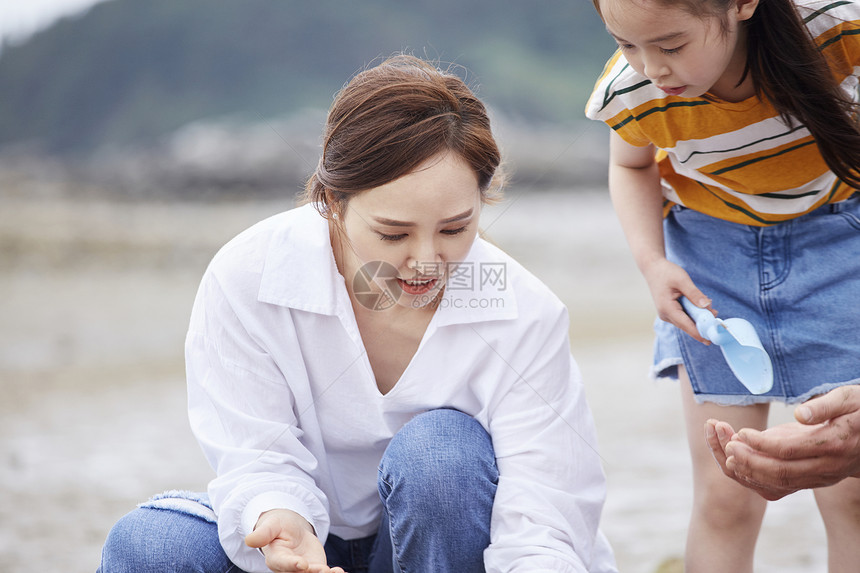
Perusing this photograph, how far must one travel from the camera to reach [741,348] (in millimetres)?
1660

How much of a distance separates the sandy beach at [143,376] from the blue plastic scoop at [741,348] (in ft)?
2.86

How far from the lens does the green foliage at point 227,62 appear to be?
59.0 feet

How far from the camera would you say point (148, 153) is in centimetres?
1258

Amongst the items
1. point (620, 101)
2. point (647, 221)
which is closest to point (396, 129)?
point (620, 101)

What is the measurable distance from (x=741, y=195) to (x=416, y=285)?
2.18ft

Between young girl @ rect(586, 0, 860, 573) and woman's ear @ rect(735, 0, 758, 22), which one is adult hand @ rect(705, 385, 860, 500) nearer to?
young girl @ rect(586, 0, 860, 573)

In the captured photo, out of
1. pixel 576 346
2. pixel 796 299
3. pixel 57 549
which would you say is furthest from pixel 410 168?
pixel 576 346

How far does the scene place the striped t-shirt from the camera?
64.9 inches

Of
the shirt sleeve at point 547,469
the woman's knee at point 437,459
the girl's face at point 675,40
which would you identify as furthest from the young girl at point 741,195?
the woman's knee at point 437,459

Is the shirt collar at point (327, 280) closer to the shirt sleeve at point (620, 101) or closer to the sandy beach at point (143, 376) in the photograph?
the shirt sleeve at point (620, 101)

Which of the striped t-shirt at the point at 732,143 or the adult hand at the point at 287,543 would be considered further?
the striped t-shirt at the point at 732,143

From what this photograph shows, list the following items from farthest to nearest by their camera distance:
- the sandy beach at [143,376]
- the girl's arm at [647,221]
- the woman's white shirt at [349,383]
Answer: the sandy beach at [143,376], the girl's arm at [647,221], the woman's white shirt at [349,383]

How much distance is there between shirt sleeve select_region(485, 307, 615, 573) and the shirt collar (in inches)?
4.1

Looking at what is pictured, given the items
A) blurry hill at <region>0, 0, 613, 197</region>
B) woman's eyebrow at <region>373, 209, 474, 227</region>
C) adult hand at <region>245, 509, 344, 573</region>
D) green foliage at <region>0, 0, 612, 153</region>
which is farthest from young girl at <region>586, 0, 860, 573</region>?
green foliage at <region>0, 0, 612, 153</region>
